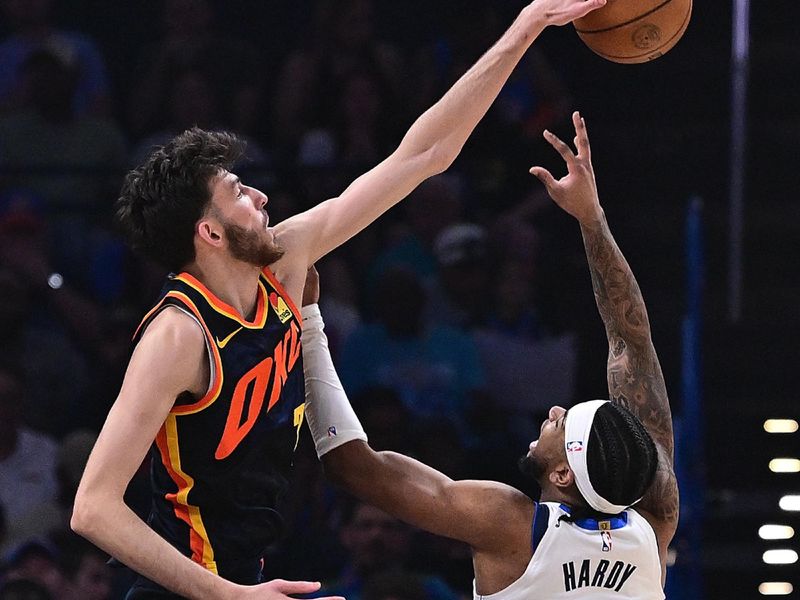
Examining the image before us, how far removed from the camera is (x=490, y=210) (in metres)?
6.55

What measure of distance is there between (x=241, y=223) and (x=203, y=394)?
411 mm

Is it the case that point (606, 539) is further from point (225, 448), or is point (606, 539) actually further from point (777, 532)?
point (777, 532)

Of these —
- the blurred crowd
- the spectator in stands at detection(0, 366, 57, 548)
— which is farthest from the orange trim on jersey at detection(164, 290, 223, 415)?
the spectator in stands at detection(0, 366, 57, 548)

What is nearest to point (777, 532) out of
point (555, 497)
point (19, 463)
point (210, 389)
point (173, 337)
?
point (555, 497)

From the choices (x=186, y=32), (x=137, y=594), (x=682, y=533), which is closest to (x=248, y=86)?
(x=186, y=32)

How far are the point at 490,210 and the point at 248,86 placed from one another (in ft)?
4.62

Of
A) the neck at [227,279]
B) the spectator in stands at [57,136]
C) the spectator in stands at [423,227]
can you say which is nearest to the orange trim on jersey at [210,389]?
the neck at [227,279]

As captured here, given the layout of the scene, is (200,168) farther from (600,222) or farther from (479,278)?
(479,278)

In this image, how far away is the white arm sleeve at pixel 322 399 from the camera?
3463 mm

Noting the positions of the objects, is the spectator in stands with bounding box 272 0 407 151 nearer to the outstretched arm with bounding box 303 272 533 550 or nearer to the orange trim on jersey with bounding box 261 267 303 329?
the outstretched arm with bounding box 303 272 533 550

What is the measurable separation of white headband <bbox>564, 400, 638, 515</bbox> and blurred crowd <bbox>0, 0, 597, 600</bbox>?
2.38 m

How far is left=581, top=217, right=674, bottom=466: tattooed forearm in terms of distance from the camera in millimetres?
3637

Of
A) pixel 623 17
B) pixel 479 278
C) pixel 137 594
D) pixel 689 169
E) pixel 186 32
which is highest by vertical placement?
pixel 186 32

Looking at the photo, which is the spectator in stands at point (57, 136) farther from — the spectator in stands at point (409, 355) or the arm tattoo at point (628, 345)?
the arm tattoo at point (628, 345)
